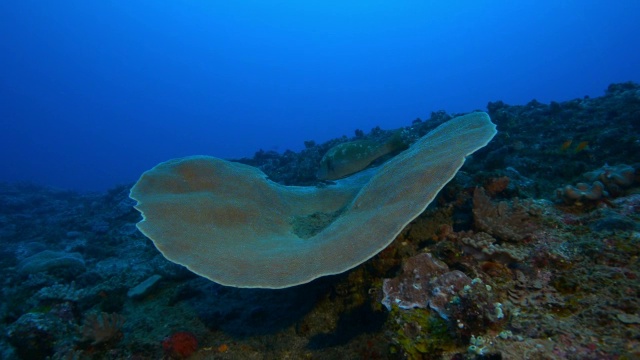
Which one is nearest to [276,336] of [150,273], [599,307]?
[599,307]

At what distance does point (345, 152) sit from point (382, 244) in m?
3.42

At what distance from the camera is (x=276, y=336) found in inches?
147

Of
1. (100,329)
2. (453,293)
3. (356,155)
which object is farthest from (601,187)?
(100,329)

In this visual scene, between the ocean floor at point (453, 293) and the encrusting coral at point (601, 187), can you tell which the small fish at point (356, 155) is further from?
the encrusting coral at point (601, 187)

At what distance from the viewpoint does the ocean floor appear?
216cm

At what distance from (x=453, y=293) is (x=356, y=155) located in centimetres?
358

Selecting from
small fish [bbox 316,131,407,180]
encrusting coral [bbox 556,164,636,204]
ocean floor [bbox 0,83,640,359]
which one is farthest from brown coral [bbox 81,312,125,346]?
encrusting coral [bbox 556,164,636,204]

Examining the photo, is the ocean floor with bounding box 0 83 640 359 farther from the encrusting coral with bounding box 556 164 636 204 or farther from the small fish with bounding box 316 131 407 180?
the small fish with bounding box 316 131 407 180

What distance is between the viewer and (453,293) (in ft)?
7.93

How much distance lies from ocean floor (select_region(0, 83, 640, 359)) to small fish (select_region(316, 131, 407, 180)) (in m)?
1.52

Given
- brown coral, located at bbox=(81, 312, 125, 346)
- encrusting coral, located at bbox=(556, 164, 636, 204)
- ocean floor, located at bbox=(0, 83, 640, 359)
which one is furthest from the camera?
brown coral, located at bbox=(81, 312, 125, 346)

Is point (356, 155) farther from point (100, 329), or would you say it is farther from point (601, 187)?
point (100, 329)

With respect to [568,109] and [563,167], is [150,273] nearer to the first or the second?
[563,167]

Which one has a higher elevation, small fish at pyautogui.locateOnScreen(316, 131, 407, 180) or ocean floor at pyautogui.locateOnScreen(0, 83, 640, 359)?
small fish at pyautogui.locateOnScreen(316, 131, 407, 180)
